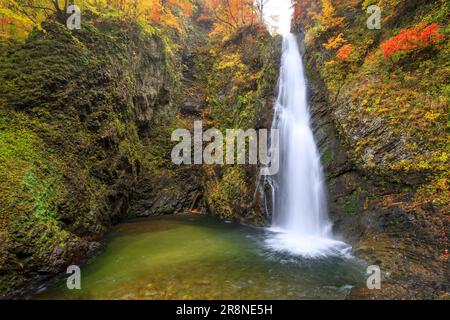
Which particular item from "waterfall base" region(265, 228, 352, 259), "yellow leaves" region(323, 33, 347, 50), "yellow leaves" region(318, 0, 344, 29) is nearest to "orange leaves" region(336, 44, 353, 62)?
"yellow leaves" region(323, 33, 347, 50)

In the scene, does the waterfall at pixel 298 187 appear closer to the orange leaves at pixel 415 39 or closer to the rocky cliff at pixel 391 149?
the rocky cliff at pixel 391 149

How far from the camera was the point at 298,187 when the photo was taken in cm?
889

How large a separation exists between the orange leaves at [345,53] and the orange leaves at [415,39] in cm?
194

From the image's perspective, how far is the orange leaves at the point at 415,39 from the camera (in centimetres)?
675

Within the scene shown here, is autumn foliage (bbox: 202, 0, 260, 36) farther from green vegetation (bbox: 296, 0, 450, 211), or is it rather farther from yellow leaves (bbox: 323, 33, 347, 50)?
green vegetation (bbox: 296, 0, 450, 211)

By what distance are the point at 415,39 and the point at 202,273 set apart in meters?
8.06

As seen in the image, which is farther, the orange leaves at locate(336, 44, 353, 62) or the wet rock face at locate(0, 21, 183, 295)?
the orange leaves at locate(336, 44, 353, 62)

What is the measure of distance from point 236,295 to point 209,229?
4.86 meters

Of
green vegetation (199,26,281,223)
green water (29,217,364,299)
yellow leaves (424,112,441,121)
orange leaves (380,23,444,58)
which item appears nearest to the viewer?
green water (29,217,364,299)

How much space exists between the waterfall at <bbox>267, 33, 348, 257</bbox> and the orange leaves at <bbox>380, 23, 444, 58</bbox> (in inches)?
133

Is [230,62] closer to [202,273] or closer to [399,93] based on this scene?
[399,93]

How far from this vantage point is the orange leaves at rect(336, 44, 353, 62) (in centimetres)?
921

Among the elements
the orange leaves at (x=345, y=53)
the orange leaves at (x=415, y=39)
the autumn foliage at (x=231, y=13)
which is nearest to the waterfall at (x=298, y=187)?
the orange leaves at (x=345, y=53)

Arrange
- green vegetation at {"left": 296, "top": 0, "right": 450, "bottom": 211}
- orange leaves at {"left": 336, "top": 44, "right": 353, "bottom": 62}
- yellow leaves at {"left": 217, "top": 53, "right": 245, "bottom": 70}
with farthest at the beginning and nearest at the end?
yellow leaves at {"left": 217, "top": 53, "right": 245, "bottom": 70}, orange leaves at {"left": 336, "top": 44, "right": 353, "bottom": 62}, green vegetation at {"left": 296, "top": 0, "right": 450, "bottom": 211}
